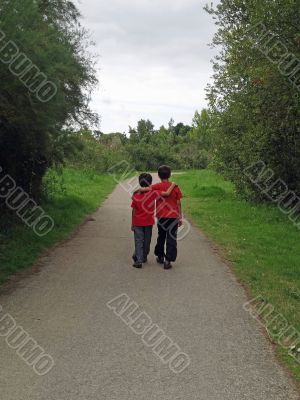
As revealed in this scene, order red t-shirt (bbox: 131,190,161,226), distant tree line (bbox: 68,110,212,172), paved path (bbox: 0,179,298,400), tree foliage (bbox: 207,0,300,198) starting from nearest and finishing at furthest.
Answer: paved path (bbox: 0,179,298,400), red t-shirt (bbox: 131,190,161,226), tree foliage (bbox: 207,0,300,198), distant tree line (bbox: 68,110,212,172)

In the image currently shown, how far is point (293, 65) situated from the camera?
484 inches

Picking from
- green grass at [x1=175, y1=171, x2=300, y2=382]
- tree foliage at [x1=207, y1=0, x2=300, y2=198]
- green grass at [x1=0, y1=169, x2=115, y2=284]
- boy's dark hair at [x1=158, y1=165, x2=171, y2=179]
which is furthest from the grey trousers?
tree foliage at [x1=207, y1=0, x2=300, y2=198]

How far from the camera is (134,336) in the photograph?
19.3 ft

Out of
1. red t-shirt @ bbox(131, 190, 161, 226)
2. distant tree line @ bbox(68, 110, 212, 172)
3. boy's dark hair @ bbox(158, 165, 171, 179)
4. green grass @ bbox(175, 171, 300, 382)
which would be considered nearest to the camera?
green grass @ bbox(175, 171, 300, 382)

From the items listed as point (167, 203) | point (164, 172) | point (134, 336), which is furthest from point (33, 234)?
point (134, 336)

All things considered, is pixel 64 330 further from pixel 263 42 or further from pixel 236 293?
pixel 263 42

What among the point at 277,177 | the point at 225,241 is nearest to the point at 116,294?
the point at 225,241

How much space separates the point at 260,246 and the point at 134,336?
258 inches

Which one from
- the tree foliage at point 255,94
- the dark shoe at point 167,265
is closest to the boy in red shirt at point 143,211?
the dark shoe at point 167,265

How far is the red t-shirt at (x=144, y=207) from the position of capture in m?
9.59

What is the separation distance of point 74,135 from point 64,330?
10.7 meters

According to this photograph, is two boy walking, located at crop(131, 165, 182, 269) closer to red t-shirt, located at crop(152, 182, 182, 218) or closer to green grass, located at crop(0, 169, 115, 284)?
red t-shirt, located at crop(152, 182, 182, 218)

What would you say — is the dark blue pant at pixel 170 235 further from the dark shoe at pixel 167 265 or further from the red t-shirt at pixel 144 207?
the red t-shirt at pixel 144 207

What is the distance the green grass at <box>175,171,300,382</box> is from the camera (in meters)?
7.69
